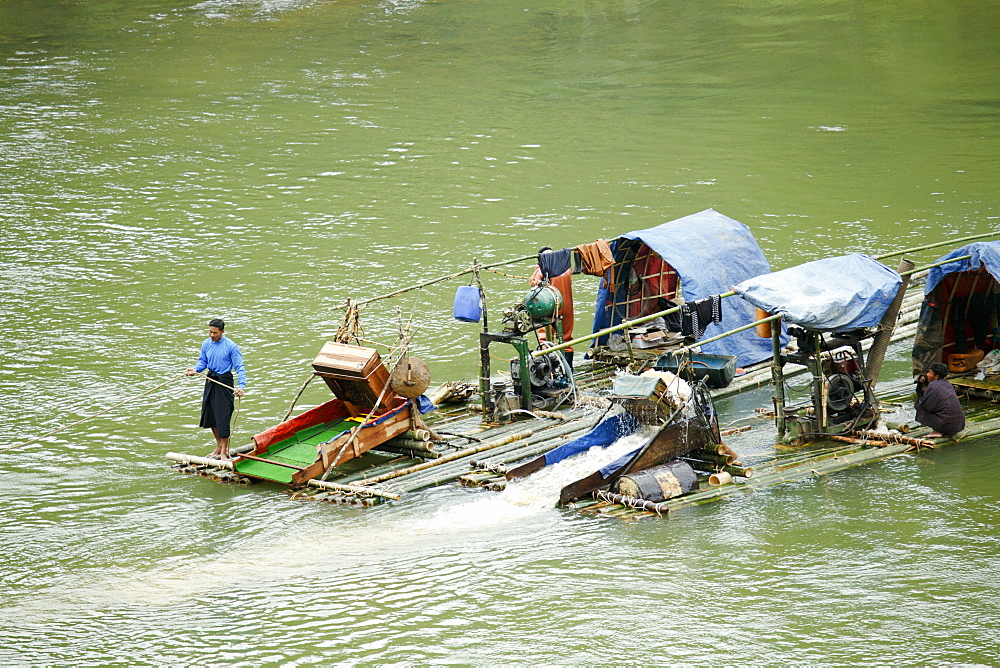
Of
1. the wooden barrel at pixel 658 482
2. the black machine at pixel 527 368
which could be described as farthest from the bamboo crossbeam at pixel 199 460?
the wooden barrel at pixel 658 482

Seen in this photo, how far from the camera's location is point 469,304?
13398 millimetres

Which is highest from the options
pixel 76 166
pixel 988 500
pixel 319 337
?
pixel 76 166

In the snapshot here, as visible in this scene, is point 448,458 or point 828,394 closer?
point 448,458

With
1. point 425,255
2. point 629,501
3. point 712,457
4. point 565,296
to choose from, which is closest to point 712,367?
point 565,296

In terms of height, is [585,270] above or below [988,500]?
above

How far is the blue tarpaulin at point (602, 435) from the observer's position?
11.6m

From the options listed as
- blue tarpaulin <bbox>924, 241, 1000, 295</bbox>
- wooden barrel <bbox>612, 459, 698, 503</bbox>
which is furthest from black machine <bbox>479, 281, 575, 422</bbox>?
blue tarpaulin <bbox>924, 241, 1000, 295</bbox>

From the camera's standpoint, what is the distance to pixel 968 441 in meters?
12.2

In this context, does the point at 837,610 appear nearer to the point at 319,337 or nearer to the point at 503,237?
the point at 319,337

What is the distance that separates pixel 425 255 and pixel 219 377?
898 cm

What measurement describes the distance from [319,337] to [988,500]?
9.75 meters

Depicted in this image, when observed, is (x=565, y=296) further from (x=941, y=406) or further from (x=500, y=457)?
(x=941, y=406)

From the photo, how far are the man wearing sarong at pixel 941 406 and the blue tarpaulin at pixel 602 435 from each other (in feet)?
10.5

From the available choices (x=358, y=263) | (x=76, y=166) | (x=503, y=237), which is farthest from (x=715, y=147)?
(x=76, y=166)
